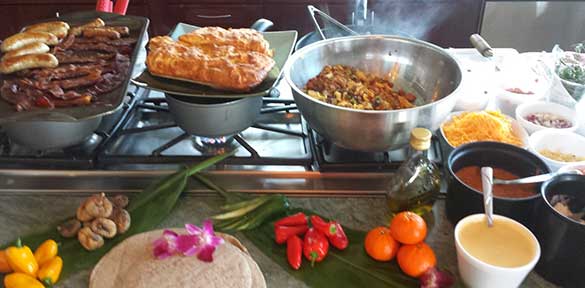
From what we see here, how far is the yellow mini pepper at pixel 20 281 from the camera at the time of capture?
92 cm

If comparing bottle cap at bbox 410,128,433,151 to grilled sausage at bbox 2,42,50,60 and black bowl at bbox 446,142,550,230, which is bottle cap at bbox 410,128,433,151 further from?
grilled sausage at bbox 2,42,50,60

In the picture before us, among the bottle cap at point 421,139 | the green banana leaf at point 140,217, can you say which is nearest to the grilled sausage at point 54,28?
the green banana leaf at point 140,217

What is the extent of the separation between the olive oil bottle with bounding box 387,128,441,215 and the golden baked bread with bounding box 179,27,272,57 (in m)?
0.52

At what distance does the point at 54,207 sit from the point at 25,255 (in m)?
0.21

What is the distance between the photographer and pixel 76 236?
41.8 inches

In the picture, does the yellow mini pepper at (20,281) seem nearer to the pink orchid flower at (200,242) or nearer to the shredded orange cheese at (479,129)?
the pink orchid flower at (200,242)

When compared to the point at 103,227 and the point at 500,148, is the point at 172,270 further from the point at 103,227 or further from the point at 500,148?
the point at 500,148

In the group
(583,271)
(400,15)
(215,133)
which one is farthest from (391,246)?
(400,15)

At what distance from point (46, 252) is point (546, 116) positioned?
1.29 meters

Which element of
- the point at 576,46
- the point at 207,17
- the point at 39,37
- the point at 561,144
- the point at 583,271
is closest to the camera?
the point at 583,271

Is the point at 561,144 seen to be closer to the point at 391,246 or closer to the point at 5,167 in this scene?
the point at 391,246

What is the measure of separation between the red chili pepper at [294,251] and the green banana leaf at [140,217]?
0.97 feet

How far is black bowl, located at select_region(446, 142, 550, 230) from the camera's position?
996 mm

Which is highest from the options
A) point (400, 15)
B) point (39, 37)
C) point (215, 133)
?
point (39, 37)
